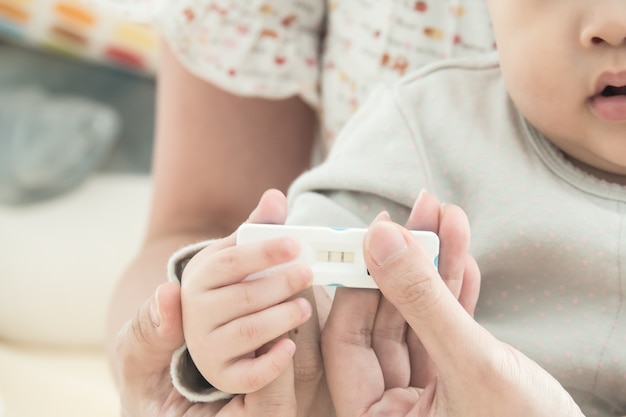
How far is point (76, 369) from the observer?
100cm

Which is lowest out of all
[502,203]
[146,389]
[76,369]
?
[76,369]

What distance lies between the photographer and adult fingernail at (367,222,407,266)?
37 cm

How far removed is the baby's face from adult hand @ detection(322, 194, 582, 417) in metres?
0.12

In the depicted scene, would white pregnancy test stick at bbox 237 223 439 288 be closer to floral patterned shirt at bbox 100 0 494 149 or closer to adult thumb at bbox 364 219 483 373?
adult thumb at bbox 364 219 483 373

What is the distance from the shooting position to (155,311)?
1.46 ft

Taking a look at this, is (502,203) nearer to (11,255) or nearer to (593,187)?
(593,187)

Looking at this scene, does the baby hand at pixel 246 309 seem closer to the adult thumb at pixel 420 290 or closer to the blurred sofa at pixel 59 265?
the adult thumb at pixel 420 290

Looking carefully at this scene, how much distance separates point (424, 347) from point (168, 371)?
16cm

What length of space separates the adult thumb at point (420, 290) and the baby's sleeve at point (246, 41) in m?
0.42

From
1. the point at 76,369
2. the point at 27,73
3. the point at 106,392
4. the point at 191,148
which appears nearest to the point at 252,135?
the point at 191,148

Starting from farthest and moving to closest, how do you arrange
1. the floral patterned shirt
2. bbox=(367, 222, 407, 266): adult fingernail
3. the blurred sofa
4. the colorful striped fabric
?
the colorful striped fabric
the blurred sofa
the floral patterned shirt
bbox=(367, 222, 407, 266): adult fingernail

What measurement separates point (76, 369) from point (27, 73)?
46 centimetres

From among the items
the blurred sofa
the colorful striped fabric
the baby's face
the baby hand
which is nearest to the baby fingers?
the baby hand

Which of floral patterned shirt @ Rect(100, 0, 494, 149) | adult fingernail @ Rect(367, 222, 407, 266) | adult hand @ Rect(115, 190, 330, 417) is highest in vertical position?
floral patterned shirt @ Rect(100, 0, 494, 149)
